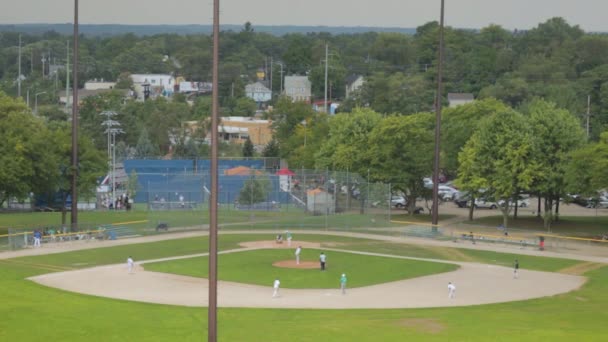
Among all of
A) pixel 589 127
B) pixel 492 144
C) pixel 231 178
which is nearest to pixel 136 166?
pixel 231 178

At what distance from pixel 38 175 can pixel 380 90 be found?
4170 inches

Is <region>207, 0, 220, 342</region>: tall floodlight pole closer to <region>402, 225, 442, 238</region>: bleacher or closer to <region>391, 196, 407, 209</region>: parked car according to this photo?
<region>402, 225, 442, 238</region>: bleacher

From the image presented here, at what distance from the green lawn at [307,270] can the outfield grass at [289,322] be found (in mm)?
9655

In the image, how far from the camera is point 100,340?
38.4m

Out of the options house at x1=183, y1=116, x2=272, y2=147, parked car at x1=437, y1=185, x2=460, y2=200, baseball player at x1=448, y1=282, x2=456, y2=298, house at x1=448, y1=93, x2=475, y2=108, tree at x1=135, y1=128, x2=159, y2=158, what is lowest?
baseball player at x1=448, y1=282, x2=456, y2=298

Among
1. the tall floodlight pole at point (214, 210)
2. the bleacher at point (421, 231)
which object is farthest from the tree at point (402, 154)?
the tall floodlight pole at point (214, 210)

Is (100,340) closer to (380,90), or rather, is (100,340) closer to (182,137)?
(182,137)

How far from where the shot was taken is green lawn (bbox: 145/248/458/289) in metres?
56.5

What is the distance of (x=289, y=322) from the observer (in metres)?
43.1

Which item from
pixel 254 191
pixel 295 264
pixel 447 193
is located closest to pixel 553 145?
pixel 254 191

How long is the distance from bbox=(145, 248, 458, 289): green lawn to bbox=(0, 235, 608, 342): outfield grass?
9655 millimetres

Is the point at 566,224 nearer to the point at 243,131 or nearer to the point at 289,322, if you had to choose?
the point at 289,322

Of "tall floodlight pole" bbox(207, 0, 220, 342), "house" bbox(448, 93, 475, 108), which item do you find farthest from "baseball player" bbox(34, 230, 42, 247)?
"house" bbox(448, 93, 475, 108)

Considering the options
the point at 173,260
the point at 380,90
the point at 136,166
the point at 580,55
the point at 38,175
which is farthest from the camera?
the point at 580,55
